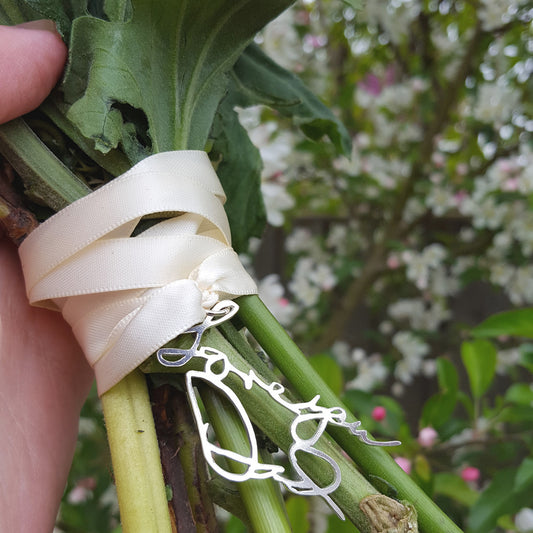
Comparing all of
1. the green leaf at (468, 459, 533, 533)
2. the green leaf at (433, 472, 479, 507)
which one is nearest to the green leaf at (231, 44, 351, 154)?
the green leaf at (468, 459, 533, 533)

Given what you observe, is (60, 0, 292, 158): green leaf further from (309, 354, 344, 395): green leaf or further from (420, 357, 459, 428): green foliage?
(420, 357, 459, 428): green foliage

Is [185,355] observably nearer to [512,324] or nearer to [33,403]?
[33,403]

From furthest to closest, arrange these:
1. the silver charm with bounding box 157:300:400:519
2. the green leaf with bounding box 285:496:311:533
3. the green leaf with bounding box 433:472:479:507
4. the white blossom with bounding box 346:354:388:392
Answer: the white blossom with bounding box 346:354:388:392, the green leaf with bounding box 433:472:479:507, the green leaf with bounding box 285:496:311:533, the silver charm with bounding box 157:300:400:519

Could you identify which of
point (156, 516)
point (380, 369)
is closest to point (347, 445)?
point (156, 516)

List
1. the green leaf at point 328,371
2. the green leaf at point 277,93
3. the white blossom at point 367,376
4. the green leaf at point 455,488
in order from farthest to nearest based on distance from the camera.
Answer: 1. the white blossom at point 367,376
2. the green leaf at point 455,488
3. the green leaf at point 328,371
4. the green leaf at point 277,93

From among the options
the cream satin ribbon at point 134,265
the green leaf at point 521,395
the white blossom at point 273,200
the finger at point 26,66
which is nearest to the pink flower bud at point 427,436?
the green leaf at point 521,395

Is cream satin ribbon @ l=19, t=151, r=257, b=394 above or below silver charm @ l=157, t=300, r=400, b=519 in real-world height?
above

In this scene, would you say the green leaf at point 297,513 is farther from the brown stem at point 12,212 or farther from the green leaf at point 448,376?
the brown stem at point 12,212
